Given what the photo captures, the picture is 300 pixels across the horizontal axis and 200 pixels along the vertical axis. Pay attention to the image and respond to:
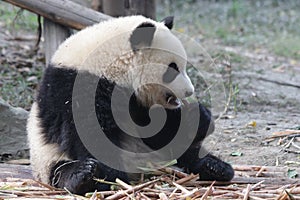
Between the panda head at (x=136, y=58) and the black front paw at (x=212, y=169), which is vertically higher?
the panda head at (x=136, y=58)

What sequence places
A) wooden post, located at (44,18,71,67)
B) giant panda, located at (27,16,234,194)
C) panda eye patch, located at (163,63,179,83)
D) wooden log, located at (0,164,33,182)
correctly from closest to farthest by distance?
giant panda, located at (27,16,234,194) → panda eye patch, located at (163,63,179,83) → wooden log, located at (0,164,33,182) → wooden post, located at (44,18,71,67)

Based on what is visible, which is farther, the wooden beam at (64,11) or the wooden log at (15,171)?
the wooden beam at (64,11)

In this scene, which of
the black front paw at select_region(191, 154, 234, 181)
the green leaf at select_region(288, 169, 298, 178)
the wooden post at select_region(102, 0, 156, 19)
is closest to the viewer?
the black front paw at select_region(191, 154, 234, 181)

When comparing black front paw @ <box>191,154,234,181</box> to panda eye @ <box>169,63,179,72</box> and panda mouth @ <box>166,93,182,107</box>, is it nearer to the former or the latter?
panda mouth @ <box>166,93,182,107</box>

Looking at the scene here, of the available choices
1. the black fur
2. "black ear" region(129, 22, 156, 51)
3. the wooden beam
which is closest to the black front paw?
the black fur

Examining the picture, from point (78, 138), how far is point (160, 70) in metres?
0.79

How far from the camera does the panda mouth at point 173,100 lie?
12.9 feet

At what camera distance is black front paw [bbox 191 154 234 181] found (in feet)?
11.9

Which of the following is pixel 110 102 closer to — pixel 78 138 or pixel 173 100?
pixel 78 138

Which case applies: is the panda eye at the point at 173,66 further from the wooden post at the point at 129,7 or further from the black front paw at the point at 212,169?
the wooden post at the point at 129,7

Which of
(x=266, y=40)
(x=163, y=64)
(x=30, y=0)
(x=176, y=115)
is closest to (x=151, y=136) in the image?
(x=176, y=115)

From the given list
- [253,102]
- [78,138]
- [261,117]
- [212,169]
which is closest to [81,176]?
[78,138]

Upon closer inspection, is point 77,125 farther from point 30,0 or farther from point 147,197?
point 30,0

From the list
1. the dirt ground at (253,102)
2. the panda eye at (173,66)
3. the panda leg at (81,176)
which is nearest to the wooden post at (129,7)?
the dirt ground at (253,102)
